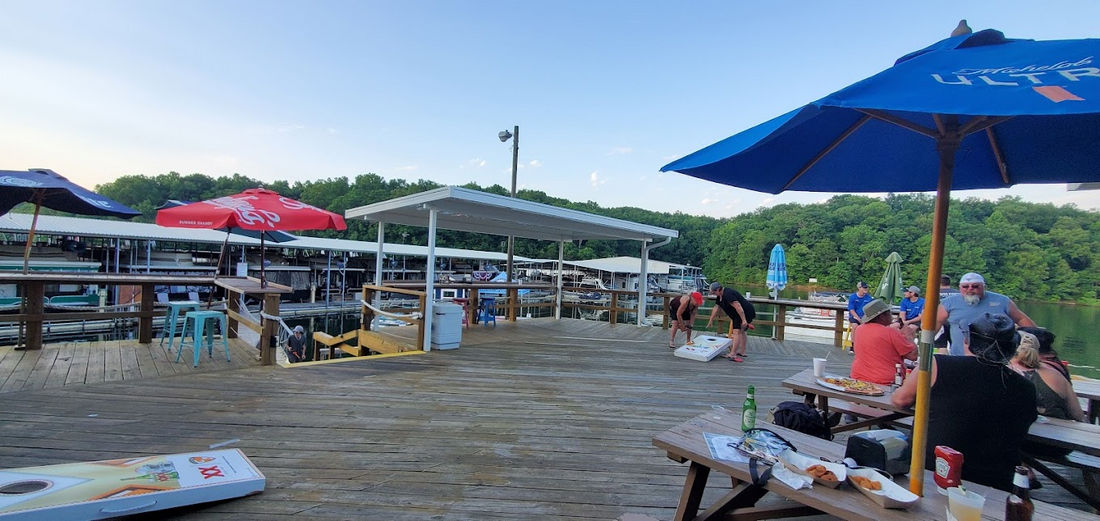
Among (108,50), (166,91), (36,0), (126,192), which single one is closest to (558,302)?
(36,0)

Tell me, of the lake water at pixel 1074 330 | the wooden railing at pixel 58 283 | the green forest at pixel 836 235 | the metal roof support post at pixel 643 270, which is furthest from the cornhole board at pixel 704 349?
the green forest at pixel 836 235

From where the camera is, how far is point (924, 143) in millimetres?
2209

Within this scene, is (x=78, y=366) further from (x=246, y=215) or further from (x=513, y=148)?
(x=513, y=148)

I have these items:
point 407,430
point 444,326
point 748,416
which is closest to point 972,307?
point 748,416

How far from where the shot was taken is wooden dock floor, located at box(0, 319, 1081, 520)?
7.68 ft

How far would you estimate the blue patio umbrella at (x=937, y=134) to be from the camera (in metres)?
1.11

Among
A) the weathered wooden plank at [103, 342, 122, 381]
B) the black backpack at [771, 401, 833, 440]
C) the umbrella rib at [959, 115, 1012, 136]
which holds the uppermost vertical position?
the umbrella rib at [959, 115, 1012, 136]

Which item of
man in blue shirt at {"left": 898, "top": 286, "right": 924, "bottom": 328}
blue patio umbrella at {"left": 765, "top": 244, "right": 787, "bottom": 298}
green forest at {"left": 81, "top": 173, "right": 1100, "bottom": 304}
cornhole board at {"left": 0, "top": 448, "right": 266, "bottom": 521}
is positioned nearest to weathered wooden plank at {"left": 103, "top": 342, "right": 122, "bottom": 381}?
cornhole board at {"left": 0, "top": 448, "right": 266, "bottom": 521}

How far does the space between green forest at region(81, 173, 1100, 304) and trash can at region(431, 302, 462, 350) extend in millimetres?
22745

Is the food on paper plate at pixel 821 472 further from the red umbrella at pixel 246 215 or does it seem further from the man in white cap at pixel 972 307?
the red umbrella at pixel 246 215

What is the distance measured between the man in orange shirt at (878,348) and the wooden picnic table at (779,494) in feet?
5.70

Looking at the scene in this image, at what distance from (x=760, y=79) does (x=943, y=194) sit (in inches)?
426

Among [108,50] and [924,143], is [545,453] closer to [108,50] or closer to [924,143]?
[924,143]

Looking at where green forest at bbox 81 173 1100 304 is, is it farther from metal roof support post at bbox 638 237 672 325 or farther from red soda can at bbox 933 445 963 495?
red soda can at bbox 933 445 963 495
